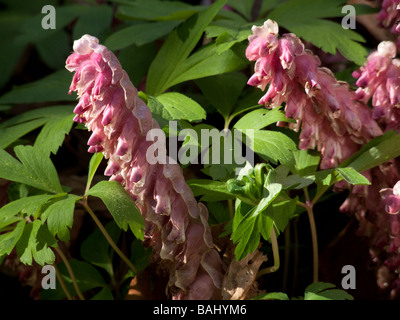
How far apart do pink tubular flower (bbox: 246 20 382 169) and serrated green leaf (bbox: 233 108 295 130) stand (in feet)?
0.11

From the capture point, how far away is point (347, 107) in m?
1.04

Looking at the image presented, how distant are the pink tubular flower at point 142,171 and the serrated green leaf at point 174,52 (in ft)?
1.10

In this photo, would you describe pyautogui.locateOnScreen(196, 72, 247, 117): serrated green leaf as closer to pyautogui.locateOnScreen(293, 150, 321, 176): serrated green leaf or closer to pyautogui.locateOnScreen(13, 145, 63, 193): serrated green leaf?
pyautogui.locateOnScreen(293, 150, 321, 176): serrated green leaf

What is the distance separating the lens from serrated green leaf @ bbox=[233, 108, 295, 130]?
1.04 metres

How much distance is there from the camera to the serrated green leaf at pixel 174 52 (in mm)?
1240

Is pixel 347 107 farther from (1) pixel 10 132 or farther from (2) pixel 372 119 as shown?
(1) pixel 10 132

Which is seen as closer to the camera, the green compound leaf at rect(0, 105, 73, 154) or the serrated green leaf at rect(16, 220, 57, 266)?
the serrated green leaf at rect(16, 220, 57, 266)

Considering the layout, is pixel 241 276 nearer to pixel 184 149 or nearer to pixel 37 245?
pixel 184 149

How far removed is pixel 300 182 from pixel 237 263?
0.62 ft

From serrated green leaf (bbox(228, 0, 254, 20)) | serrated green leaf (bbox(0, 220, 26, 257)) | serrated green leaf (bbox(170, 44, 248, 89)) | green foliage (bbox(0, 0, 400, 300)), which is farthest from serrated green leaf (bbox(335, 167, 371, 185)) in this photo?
serrated green leaf (bbox(228, 0, 254, 20))

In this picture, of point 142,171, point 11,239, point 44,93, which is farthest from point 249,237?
point 44,93

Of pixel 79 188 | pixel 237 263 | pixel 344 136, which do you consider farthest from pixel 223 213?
pixel 79 188

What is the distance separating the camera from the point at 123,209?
91 centimetres

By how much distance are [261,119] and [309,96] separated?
0.42 ft
